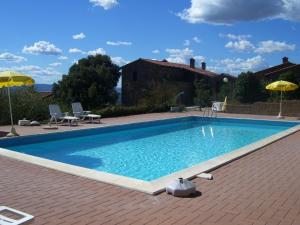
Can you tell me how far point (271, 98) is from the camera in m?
24.9

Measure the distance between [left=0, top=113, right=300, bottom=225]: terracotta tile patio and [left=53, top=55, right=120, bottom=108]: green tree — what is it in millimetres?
27087

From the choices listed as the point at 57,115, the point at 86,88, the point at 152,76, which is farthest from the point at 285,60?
the point at 57,115

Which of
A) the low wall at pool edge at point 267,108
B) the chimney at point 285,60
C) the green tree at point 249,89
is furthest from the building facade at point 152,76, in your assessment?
the low wall at pool edge at point 267,108

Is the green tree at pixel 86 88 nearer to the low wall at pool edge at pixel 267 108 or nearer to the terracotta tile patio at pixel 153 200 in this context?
the low wall at pool edge at pixel 267 108

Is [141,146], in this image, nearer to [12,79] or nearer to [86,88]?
[12,79]

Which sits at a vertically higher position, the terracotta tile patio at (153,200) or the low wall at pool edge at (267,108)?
the low wall at pool edge at (267,108)

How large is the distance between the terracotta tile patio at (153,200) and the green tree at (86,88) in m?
27.1

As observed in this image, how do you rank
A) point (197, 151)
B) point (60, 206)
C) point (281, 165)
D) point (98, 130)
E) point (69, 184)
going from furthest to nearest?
point (98, 130), point (197, 151), point (281, 165), point (69, 184), point (60, 206)

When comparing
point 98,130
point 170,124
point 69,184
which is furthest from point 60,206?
point 170,124

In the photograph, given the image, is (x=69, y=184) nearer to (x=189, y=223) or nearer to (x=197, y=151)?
(x=189, y=223)

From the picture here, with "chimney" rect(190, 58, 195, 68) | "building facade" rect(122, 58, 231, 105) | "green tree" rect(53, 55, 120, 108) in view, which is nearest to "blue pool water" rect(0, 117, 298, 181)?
"green tree" rect(53, 55, 120, 108)

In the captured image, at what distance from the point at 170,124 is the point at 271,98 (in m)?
10.1

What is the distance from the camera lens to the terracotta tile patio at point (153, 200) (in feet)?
14.4

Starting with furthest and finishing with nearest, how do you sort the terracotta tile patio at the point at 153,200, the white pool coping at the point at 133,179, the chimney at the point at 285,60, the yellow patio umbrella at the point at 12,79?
the chimney at the point at 285,60 < the yellow patio umbrella at the point at 12,79 < the white pool coping at the point at 133,179 < the terracotta tile patio at the point at 153,200
